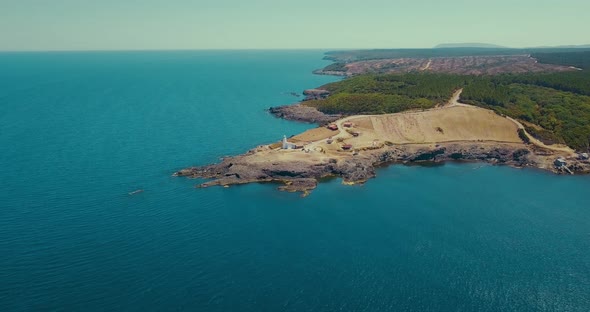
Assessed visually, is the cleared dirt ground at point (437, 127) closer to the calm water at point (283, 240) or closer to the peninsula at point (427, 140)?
the peninsula at point (427, 140)

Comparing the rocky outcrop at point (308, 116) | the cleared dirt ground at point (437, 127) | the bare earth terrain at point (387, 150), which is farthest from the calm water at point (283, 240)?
the rocky outcrop at point (308, 116)

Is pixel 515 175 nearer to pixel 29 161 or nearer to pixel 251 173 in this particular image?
pixel 251 173

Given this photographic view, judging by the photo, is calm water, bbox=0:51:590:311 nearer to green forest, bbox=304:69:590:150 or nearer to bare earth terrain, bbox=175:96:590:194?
bare earth terrain, bbox=175:96:590:194

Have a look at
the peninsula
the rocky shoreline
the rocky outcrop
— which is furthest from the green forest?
the rocky shoreline

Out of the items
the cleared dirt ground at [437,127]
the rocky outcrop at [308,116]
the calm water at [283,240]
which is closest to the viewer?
the calm water at [283,240]

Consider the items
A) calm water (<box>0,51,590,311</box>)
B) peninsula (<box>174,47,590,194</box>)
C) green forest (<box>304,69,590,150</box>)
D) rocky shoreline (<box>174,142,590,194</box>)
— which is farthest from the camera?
green forest (<box>304,69,590,150</box>)

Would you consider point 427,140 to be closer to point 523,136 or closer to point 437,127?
point 437,127

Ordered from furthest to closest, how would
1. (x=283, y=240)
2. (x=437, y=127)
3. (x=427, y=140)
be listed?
(x=437, y=127) < (x=427, y=140) < (x=283, y=240)

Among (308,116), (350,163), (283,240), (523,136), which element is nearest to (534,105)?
(523,136)

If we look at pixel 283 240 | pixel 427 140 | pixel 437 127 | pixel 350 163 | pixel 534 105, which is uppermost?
pixel 534 105

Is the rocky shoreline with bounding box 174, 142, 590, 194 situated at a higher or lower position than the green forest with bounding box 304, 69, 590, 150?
lower
